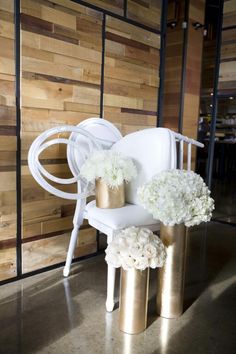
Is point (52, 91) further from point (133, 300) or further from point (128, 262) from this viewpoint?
point (133, 300)

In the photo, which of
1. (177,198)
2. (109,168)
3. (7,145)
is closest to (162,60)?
(109,168)

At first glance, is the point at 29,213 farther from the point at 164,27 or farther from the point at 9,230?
the point at 164,27

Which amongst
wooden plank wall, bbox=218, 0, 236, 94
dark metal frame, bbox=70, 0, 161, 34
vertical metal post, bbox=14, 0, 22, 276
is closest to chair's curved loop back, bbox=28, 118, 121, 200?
vertical metal post, bbox=14, 0, 22, 276

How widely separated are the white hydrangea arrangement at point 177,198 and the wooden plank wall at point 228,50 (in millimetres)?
2465

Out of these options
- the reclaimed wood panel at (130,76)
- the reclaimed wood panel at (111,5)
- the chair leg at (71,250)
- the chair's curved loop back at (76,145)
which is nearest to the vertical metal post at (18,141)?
the chair's curved loop back at (76,145)

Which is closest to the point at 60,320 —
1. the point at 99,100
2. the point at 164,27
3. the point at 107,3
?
the point at 99,100

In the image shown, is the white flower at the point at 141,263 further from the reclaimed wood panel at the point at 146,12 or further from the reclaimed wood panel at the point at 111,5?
the reclaimed wood panel at the point at 146,12

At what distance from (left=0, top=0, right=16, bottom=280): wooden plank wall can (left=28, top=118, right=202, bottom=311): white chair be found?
0.74ft

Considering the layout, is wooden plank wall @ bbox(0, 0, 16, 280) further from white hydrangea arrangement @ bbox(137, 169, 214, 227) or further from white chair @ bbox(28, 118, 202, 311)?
white hydrangea arrangement @ bbox(137, 169, 214, 227)

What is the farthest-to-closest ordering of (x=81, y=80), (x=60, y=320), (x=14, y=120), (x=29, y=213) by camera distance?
(x=81, y=80), (x=29, y=213), (x=14, y=120), (x=60, y=320)

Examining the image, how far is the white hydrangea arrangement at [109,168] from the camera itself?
78.8 inches

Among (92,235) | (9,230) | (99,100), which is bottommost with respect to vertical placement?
(92,235)

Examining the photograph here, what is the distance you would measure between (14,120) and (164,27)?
1.81m

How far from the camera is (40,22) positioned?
Result: 88.8 inches
